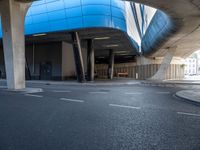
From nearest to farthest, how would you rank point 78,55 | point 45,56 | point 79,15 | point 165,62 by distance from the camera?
point 79,15 → point 78,55 → point 165,62 → point 45,56

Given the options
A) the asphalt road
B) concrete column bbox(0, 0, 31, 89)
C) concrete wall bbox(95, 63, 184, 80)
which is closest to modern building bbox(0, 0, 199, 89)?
concrete column bbox(0, 0, 31, 89)

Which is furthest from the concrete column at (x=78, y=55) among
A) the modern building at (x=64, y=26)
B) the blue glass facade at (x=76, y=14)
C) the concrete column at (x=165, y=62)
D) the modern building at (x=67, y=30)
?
the concrete column at (x=165, y=62)

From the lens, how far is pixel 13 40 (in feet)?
49.6

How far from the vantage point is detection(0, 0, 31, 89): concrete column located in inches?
591

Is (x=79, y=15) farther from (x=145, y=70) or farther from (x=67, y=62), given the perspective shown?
(x=145, y=70)

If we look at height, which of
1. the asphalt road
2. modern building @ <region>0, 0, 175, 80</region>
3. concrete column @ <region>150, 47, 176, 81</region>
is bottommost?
the asphalt road

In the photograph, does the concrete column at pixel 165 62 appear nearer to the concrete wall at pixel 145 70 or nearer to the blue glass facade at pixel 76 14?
the blue glass facade at pixel 76 14

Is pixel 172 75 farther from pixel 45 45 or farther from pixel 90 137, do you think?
pixel 90 137

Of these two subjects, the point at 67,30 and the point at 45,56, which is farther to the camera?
the point at 45,56

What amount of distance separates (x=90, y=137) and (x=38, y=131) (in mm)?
1289

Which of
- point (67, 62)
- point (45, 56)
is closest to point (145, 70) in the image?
point (67, 62)

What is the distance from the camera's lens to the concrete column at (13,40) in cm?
1502

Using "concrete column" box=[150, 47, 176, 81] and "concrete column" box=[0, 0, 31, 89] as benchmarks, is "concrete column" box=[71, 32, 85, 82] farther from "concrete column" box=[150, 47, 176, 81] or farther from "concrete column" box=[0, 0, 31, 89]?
"concrete column" box=[150, 47, 176, 81]

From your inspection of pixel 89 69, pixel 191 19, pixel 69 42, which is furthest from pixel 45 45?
pixel 191 19
